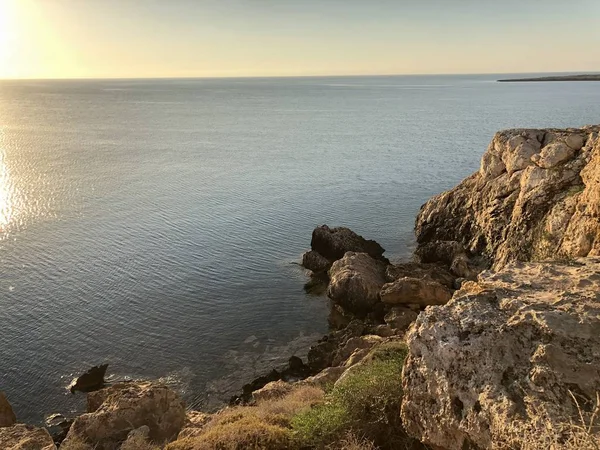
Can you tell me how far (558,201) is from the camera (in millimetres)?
26172

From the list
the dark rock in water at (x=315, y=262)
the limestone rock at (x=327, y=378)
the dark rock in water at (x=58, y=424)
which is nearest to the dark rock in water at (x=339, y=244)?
the dark rock in water at (x=315, y=262)

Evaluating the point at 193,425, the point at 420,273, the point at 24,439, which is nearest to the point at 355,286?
the point at 420,273

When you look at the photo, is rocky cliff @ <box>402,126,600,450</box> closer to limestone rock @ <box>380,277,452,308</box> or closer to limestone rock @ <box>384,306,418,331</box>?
limestone rock @ <box>384,306,418,331</box>

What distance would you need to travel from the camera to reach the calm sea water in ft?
77.0

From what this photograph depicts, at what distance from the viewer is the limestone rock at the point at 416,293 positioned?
25656mm

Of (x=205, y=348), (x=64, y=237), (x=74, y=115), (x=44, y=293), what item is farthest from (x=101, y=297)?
(x=74, y=115)

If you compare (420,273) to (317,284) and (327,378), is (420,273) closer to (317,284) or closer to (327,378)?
(317,284)

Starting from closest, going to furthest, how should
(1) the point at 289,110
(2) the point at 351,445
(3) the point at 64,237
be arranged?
(2) the point at 351,445
(3) the point at 64,237
(1) the point at 289,110

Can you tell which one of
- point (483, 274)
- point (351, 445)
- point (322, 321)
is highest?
point (483, 274)

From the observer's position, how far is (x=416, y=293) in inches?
1010

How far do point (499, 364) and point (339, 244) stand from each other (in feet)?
81.8

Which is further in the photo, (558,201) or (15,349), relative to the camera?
(558,201)

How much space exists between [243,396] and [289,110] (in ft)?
410

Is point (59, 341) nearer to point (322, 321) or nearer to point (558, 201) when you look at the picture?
point (322, 321)
